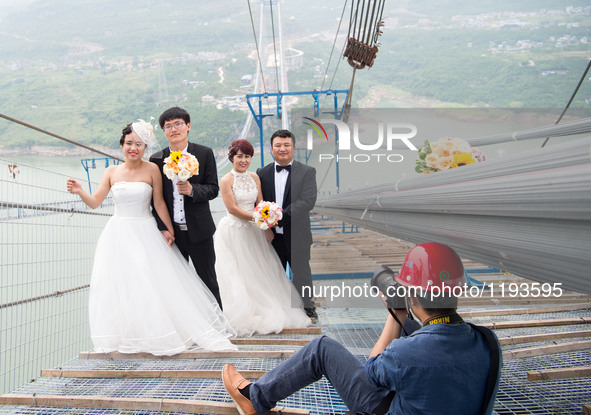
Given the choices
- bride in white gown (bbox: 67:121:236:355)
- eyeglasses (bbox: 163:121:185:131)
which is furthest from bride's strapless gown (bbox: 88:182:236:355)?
eyeglasses (bbox: 163:121:185:131)

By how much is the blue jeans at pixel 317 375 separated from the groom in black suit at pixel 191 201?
143 centimetres

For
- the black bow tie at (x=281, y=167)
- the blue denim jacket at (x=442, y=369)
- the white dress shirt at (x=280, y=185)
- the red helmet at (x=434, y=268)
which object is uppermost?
the black bow tie at (x=281, y=167)

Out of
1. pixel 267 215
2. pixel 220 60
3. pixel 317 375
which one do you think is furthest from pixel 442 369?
pixel 220 60

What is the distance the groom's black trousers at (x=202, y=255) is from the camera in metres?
2.98

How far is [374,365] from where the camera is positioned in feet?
4.24

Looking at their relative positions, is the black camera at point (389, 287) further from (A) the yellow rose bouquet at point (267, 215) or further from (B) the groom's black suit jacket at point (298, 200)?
(B) the groom's black suit jacket at point (298, 200)

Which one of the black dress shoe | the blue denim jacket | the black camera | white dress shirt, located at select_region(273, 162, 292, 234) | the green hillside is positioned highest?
the green hillside

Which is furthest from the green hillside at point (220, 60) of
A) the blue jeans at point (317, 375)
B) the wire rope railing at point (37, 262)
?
the blue jeans at point (317, 375)

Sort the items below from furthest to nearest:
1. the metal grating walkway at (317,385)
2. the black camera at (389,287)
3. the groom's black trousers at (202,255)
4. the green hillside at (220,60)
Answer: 1. the green hillside at (220,60)
2. the groom's black trousers at (202,255)
3. the metal grating walkway at (317,385)
4. the black camera at (389,287)

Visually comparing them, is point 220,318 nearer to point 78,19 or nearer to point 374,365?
point 374,365

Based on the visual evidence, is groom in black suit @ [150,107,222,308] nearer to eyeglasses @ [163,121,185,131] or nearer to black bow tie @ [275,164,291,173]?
eyeglasses @ [163,121,185,131]

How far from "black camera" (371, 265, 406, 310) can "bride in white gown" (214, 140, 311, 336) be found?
1724mm

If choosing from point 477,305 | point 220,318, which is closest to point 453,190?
point 220,318

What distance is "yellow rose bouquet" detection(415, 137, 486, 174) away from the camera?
2.54m
